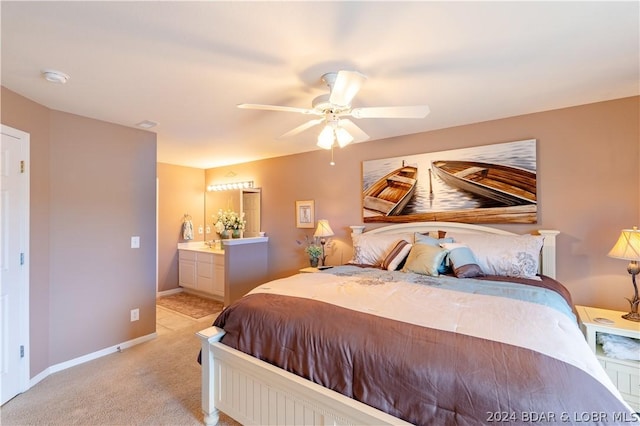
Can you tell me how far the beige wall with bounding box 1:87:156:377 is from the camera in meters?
2.49

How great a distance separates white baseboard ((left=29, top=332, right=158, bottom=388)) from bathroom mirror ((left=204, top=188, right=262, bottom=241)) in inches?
83.0

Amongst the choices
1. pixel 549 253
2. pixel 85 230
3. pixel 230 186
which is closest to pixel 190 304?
pixel 230 186

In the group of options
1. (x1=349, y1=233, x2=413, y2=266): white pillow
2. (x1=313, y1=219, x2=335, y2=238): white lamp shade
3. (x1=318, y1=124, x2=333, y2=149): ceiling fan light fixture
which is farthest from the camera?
(x1=313, y1=219, x2=335, y2=238): white lamp shade

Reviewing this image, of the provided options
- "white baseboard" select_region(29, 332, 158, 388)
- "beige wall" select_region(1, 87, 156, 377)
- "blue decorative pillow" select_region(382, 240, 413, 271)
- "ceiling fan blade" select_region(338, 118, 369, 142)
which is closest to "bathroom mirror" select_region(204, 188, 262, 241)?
"beige wall" select_region(1, 87, 156, 377)

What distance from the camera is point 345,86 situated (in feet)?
5.61

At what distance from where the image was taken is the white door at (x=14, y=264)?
220 cm

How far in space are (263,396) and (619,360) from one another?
2351mm

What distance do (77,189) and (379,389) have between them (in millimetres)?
3154

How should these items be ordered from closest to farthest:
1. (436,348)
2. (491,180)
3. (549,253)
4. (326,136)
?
1. (436,348)
2. (326,136)
3. (549,253)
4. (491,180)

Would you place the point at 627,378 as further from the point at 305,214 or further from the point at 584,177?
the point at 305,214

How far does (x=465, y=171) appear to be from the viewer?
3.11 metres

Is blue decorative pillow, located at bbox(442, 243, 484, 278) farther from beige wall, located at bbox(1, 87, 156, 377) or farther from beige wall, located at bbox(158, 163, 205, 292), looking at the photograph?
beige wall, located at bbox(158, 163, 205, 292)

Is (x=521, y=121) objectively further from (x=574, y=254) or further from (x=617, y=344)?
(x=617, y=344)

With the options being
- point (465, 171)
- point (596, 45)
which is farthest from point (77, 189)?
point (596, 45)
